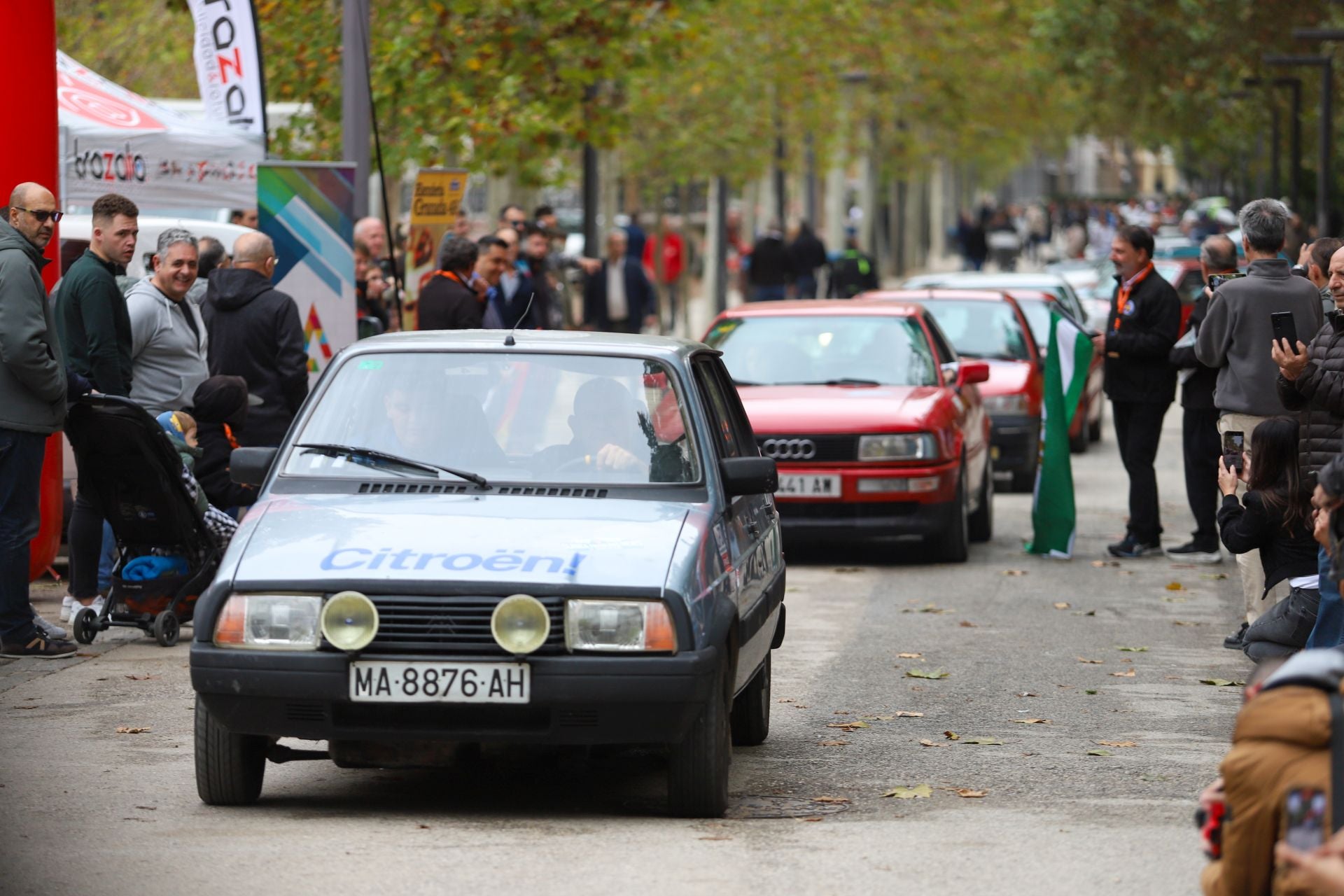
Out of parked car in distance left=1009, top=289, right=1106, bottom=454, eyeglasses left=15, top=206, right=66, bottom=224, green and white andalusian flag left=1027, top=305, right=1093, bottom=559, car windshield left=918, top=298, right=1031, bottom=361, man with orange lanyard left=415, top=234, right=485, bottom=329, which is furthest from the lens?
parked car in distance left=1009, top=289, right=1106, bottom=454

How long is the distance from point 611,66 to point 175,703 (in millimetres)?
13719

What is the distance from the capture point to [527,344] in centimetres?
736

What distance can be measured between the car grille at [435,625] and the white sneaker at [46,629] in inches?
161

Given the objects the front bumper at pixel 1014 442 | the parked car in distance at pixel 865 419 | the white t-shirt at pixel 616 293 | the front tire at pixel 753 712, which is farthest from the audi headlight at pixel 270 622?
the white t-shirt at pixel 616 293

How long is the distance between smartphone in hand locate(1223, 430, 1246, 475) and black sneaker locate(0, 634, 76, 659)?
16.7ft

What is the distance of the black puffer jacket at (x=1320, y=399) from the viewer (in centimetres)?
825

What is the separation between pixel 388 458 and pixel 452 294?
6667mm

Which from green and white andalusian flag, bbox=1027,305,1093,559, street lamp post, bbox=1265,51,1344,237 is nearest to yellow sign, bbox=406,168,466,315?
green and white andalusian flag, bbox=1027,305,1093,559

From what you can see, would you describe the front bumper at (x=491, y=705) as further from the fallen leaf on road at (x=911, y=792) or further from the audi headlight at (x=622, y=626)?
the fallen leaf on road at (x=911, y=792)

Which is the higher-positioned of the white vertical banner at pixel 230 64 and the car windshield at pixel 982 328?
the white vertical banner at pixel 230 64

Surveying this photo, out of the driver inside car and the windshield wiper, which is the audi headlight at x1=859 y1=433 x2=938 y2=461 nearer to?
the driver inside car

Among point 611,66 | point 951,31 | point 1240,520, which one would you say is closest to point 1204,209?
point 951,31

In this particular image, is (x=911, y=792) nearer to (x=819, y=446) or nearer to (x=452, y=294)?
(x=819, y=446)

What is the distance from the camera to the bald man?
36.6 feet
